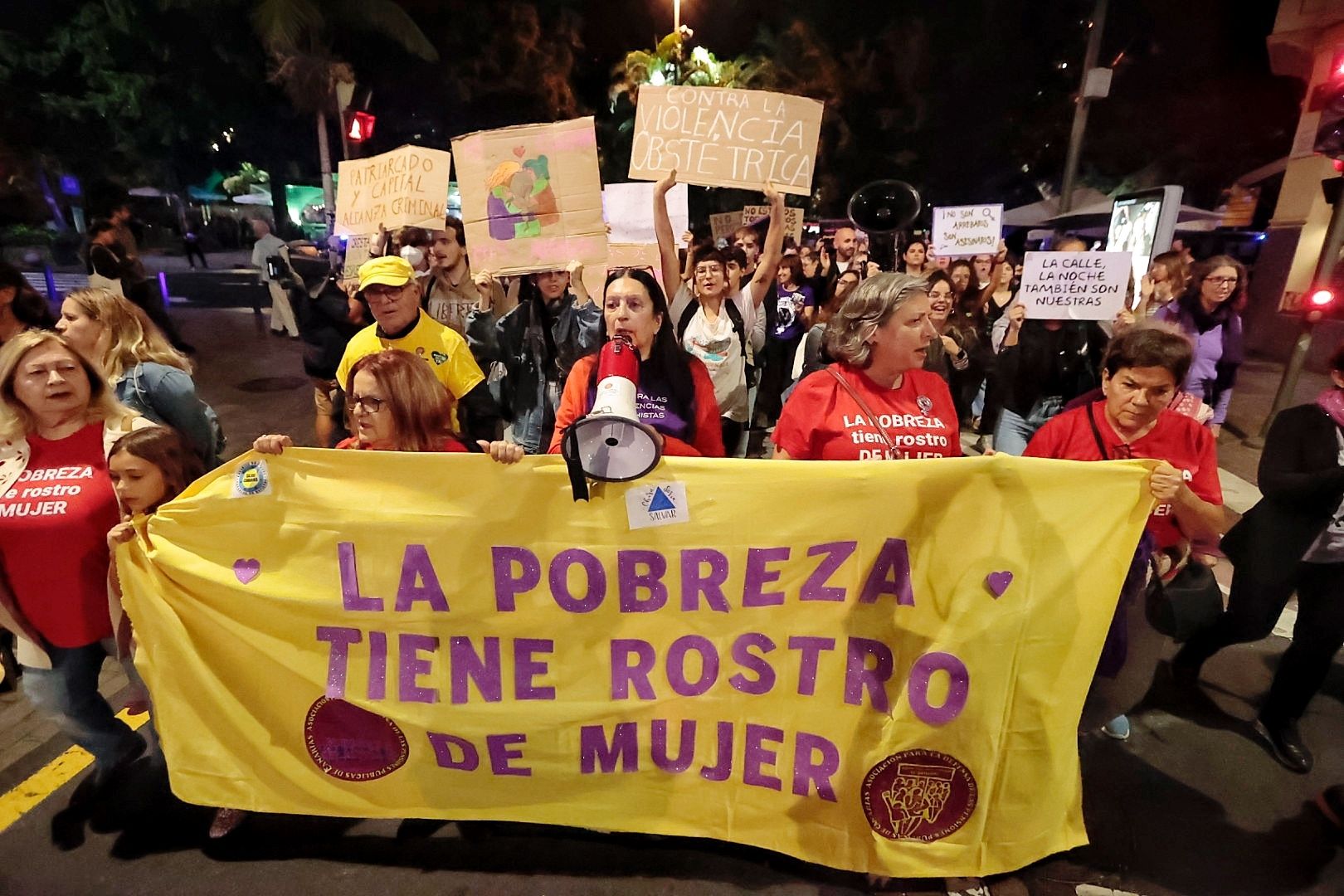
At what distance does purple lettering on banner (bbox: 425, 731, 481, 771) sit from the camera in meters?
2.57

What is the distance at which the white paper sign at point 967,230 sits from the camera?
691 cm

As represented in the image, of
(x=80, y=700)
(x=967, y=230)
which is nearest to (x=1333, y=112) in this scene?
(x=967, y=230)

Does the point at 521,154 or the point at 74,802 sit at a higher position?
the point at 521,154

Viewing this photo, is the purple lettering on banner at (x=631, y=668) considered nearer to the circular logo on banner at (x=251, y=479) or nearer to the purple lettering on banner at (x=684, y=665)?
the purple lettering on banner at (x=684, y=665)

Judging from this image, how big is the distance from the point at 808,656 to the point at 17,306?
494 centimetres

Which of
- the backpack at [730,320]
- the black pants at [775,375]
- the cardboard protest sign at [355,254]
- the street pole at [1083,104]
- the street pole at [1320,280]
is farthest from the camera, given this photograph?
the street pole at [1083,104]

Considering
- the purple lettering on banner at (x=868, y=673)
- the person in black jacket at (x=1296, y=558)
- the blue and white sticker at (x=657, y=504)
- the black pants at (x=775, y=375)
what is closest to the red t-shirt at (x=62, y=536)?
the blue and white sticker at (x=657, y=504)

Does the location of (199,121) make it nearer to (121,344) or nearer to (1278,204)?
(121,344)

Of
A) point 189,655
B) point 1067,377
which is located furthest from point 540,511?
point 1067,377

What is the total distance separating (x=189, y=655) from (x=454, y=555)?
0.96 meters

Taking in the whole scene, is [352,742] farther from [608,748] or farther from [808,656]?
[808,656]

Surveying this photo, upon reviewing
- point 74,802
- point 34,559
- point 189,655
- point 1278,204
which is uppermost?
point 1278,204

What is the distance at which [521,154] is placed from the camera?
405 centimetres

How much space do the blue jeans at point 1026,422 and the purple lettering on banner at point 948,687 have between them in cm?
257
